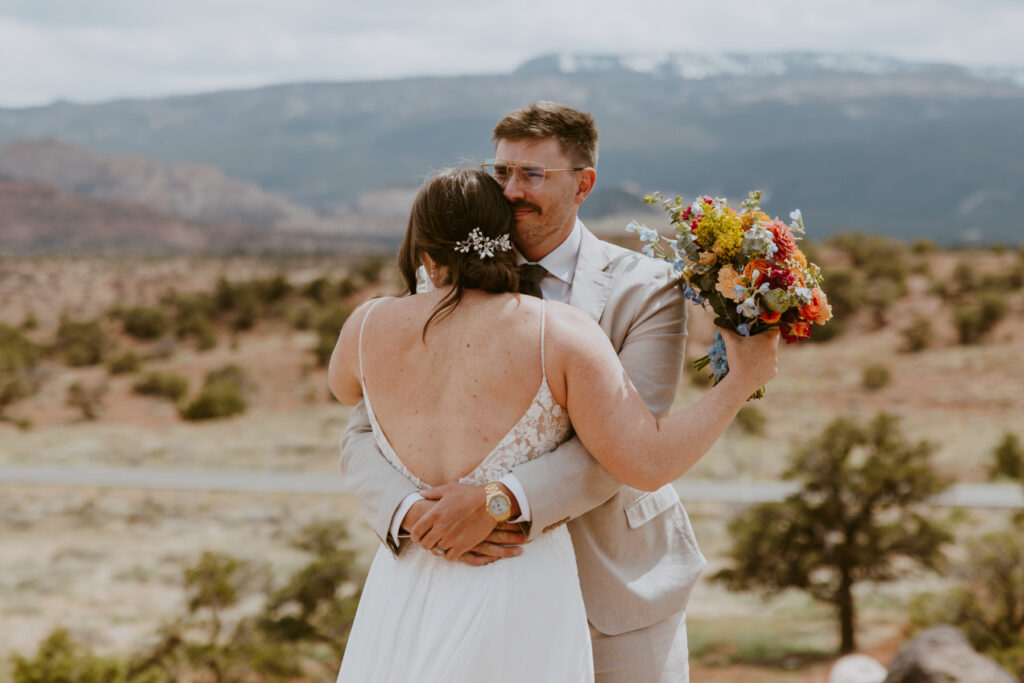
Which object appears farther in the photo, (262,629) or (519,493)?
(262,629)

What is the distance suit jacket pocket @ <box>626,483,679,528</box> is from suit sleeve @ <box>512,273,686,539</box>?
0.60 ft

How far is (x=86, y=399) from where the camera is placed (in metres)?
26.4

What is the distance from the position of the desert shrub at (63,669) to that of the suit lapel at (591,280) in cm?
670

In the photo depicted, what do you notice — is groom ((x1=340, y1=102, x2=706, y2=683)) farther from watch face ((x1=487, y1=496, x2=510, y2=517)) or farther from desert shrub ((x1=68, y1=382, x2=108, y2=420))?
desert shrub ((x1=68, y1=382, x2=108, y2=420))

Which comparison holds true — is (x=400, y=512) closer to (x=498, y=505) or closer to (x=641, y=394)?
(x=498, y=505)

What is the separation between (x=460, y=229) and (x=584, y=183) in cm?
53

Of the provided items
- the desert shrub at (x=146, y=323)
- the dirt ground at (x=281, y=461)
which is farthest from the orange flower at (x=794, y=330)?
the desert shrub at (x=146, y=323)

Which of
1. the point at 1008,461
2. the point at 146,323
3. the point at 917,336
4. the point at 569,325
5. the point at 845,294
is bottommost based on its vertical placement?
the point at 146,323

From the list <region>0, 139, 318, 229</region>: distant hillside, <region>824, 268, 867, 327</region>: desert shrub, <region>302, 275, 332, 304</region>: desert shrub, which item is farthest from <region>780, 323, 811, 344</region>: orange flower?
<region>0, 139, 318, 229</region>: distant hillside

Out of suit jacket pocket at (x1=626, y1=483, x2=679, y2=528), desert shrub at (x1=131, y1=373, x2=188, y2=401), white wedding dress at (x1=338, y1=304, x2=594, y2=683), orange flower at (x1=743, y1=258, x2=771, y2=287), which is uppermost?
orange flower at (x1=743, y1=258, x2=771, y2=287)

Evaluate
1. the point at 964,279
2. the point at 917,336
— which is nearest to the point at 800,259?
the point at 917,336

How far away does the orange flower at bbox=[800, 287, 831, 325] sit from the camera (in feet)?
8.32

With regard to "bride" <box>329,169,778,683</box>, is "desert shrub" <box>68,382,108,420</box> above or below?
below

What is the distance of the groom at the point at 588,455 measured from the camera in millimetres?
2580
